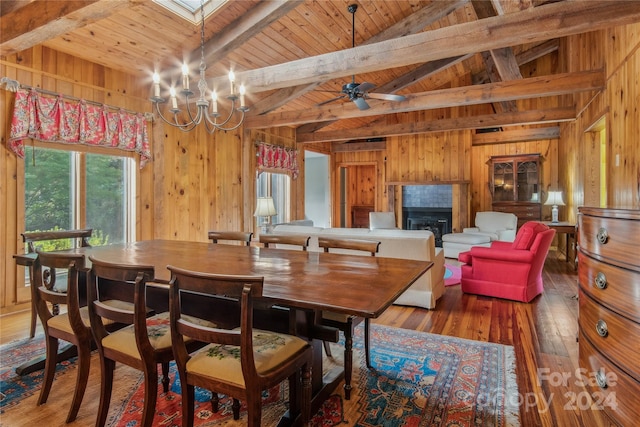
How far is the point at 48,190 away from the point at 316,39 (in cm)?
365

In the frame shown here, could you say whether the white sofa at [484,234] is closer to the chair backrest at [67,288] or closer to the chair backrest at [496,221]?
the chair backrest at [496,221]

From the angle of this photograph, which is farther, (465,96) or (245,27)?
(465,96)

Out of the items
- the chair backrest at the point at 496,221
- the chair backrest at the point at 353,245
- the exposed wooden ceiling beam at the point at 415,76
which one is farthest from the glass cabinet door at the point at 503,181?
the chair backrest at the point at 353,245

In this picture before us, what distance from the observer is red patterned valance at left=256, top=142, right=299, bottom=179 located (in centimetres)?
656

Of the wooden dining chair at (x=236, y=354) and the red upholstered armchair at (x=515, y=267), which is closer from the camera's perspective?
the wooden dining chair at (x=236, y=354)

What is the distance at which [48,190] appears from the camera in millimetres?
3631

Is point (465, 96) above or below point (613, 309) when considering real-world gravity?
above

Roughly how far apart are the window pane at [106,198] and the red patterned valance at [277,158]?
2639mm

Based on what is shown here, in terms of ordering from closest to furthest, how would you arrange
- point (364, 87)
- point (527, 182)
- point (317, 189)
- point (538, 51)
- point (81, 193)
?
point (81, 193) → point (364, 87) → point (538, 51) → point (527, 182) → point (317, 189)

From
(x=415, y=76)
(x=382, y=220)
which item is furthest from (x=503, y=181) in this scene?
(x=415, y=76)

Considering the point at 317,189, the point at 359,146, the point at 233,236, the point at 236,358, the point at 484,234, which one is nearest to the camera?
the point at 236,358

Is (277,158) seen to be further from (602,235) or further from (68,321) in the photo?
(602,235)

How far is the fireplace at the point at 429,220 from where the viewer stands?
26.3 ft

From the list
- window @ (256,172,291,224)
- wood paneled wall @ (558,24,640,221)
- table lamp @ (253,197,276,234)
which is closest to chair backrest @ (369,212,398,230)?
window @ (256,172,291,224)
